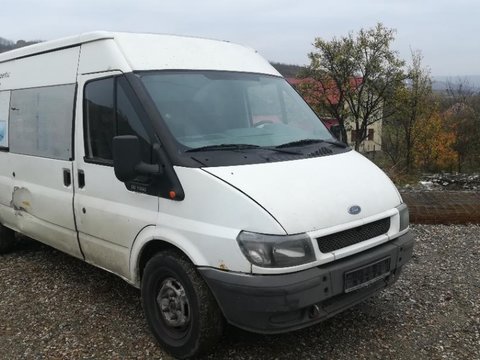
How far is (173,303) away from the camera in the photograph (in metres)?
3.44

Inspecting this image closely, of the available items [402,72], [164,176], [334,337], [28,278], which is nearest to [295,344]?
[334,337]

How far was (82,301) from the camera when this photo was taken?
452 centimetres

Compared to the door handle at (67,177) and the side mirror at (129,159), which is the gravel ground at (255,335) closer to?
the door handle at (67,177)

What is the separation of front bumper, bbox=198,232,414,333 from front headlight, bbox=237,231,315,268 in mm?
88

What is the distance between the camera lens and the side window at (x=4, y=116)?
5504 millimetres

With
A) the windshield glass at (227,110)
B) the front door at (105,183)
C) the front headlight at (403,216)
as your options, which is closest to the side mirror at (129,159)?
the front door at (105,183)

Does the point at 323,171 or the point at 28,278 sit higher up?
the point at 323,171

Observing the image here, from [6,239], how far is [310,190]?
444 centimetres

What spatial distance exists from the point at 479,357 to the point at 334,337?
40.1 inches

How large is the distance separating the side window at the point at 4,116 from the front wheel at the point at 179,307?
9.92 ft

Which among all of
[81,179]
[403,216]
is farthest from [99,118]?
[403,216]

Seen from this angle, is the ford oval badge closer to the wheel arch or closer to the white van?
the white van

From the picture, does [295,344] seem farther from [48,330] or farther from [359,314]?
[48,330]

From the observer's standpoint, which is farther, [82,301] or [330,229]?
[82,301]
